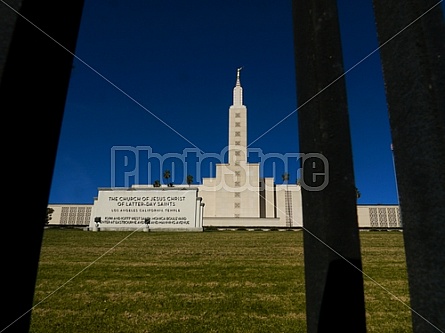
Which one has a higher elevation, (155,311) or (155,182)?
(155,182)

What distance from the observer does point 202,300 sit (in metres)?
5.10

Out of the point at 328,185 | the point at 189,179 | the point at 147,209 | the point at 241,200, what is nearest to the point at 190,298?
the point at 328,185

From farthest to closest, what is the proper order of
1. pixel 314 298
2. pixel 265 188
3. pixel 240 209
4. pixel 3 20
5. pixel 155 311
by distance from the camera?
1. pixel 265 188
2. pixel 240 209
3. pixel 155 311
4. pixel 314 298
5. pixel 3 20

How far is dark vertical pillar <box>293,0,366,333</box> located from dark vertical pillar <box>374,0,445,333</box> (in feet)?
1.07

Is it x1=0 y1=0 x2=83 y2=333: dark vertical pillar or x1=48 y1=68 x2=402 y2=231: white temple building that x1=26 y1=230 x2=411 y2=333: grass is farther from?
x1=48 y1=68 x2=402 y2=231: white temple building

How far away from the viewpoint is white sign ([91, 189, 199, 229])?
34250 millimetres

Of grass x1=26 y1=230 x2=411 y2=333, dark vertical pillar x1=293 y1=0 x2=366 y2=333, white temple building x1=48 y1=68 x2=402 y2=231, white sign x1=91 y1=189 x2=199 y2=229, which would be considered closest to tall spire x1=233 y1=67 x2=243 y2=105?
white temple building x1=48 y1=68 x2=402 y2=231

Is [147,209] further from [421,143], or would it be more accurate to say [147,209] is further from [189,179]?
[189,179]

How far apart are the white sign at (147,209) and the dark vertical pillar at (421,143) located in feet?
110

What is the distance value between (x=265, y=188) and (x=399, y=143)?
2771 inches

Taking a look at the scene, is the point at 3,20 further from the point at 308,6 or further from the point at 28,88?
the point at 308,6

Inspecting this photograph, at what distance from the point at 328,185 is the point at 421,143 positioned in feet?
1.60

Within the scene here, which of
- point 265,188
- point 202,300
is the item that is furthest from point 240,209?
point 202,300

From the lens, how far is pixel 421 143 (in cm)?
119
